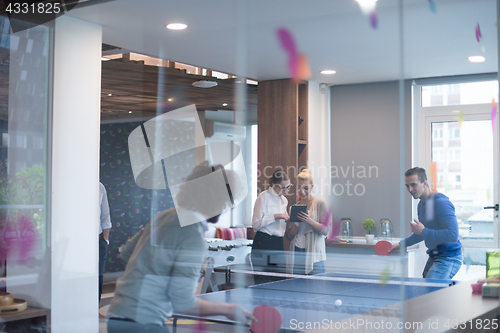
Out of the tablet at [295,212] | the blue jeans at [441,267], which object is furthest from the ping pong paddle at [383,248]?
the blue jeans at [441,267]

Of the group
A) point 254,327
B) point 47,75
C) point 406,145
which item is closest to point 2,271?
point 47,75

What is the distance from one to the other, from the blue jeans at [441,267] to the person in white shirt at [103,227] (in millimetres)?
1780

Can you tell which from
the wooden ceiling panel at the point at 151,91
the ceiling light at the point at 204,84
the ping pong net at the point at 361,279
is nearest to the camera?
the ping pong net at the point at 361,279

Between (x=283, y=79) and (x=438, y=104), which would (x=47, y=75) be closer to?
(x=283, y=79)

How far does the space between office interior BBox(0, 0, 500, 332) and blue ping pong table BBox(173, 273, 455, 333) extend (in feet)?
0.72

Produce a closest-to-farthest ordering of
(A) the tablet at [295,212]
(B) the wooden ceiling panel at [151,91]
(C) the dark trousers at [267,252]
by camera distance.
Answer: (B) the wooden ceiling panel at [151,91] < (A) the tablet at [295,212] < (C) the dark trousers at [267,252]

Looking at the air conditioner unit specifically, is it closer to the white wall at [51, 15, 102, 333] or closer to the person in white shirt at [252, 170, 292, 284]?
the person in white shirt at [252, 170, 292, 284]

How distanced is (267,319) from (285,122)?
8.17 ft

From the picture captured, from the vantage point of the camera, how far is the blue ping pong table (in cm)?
191

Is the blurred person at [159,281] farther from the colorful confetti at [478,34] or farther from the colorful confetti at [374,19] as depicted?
the colorful confetti at [478,34]

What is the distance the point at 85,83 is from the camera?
9.65ft

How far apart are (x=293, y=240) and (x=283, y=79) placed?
138cm

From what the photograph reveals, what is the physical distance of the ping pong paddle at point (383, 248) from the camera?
3469 mm

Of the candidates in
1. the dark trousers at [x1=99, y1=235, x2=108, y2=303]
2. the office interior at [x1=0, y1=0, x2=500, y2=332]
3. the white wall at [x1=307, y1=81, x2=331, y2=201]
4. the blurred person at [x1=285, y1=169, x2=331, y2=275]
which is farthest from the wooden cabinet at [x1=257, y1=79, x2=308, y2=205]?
the dark trousers at [x1=99, y1=235, x2=108, y2=303]
